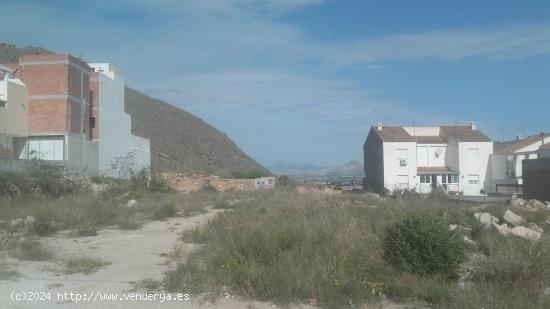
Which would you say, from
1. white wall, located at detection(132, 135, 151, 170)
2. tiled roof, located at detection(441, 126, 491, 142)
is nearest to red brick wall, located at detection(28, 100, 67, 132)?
white wall, located at detection(132, 135, 151, 170)

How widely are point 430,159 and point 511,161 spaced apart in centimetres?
953

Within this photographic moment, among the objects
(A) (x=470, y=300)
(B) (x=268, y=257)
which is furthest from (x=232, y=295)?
(A) (x=470, y=300)

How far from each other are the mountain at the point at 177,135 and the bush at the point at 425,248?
67195mm

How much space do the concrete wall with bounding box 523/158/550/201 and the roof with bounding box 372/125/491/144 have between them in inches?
841

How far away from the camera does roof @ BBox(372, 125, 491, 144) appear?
6350 centimetres

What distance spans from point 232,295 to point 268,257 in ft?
4.30

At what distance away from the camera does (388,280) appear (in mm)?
8086

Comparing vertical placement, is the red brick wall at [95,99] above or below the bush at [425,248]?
above

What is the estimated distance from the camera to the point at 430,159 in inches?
2625

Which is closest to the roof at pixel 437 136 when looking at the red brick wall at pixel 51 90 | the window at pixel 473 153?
the window at pixel 473 153

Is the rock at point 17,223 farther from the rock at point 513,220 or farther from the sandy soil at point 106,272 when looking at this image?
the rock at point 513,220

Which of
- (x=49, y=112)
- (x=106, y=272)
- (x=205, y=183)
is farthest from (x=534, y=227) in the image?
(x=49, y=112)

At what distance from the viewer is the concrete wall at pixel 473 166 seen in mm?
63594

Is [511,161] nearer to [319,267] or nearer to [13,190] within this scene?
[13,190]
